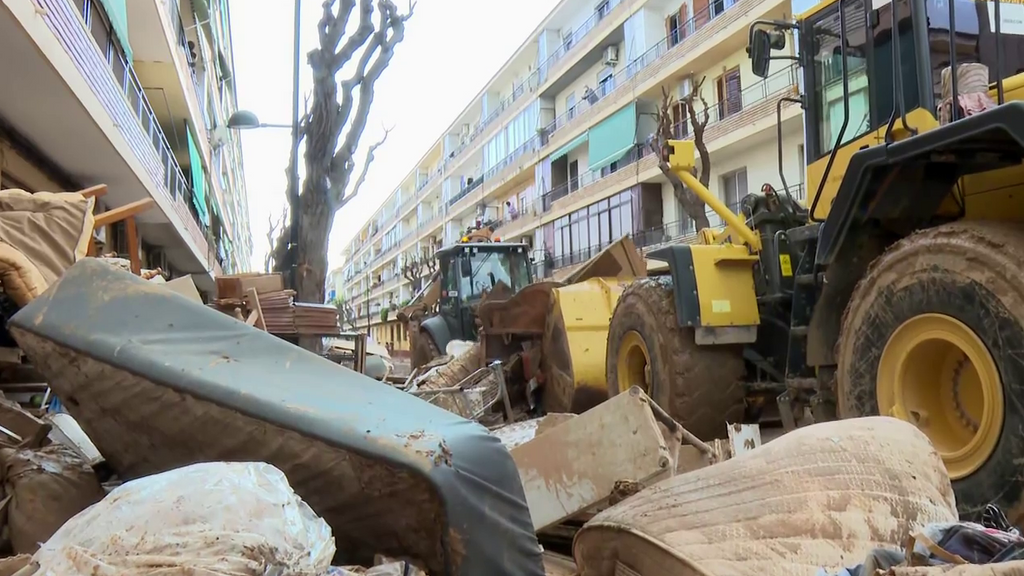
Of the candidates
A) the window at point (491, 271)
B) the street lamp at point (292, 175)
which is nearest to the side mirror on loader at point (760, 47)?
the window at point (491, 271)

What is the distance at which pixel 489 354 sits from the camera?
8.66 metres

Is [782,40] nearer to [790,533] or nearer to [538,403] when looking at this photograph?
[790,533]

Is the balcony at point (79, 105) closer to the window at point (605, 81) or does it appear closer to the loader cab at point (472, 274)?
the loader cab at point (472, 274)

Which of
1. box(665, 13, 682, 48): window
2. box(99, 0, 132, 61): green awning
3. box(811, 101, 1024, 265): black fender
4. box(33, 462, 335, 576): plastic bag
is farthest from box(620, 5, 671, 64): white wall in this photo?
box(33, 462, 335, 576): plastic bag

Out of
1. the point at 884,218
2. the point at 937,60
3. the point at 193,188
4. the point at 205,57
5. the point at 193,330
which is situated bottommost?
the point at 193,330

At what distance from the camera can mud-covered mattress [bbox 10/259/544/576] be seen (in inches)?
85.7

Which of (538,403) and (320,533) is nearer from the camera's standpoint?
(320,533)

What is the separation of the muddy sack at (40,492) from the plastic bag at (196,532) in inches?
30.9

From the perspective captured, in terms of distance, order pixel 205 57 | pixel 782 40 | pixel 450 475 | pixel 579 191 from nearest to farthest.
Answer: pixel 450 475, pixel 782 40, pixel 205 57, pixel 579 191

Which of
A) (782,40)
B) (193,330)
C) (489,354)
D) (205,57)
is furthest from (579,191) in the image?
(193,330)

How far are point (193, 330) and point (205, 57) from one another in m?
23.4

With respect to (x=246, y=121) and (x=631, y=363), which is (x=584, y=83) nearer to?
(x=246, y=121)

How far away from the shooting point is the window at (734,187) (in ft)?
67.7

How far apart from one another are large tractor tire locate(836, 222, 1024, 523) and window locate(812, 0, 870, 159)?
1223 mm
